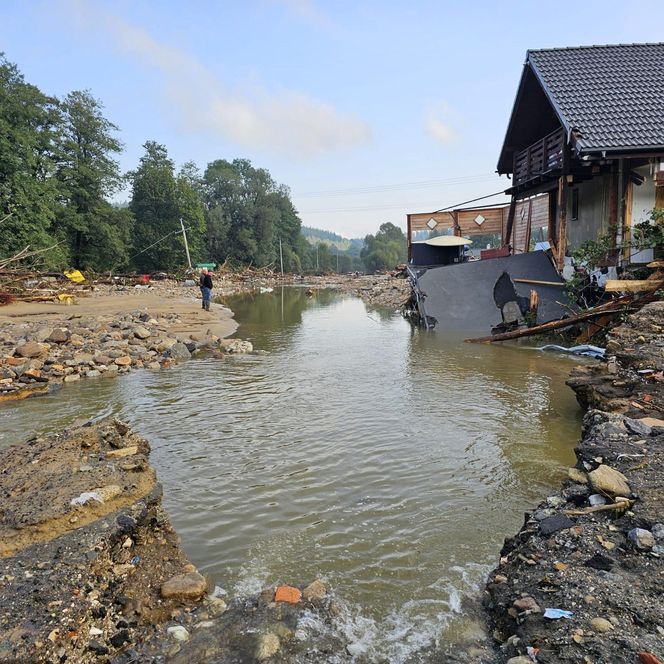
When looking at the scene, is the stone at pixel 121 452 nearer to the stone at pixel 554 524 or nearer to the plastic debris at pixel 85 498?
the plastic debris at pixel 85 498

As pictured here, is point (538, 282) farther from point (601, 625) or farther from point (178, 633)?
point (178, 633)

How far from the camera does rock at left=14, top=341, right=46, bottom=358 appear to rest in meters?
9.58

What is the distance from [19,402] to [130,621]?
20.6 feet

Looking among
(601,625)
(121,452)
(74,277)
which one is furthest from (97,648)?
(74,277)

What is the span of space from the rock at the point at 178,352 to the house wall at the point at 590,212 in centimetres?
1150

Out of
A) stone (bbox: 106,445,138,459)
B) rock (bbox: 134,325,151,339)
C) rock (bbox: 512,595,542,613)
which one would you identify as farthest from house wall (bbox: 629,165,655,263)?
stone (bbox: 106,445,138,459)

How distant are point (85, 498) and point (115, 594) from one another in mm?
910

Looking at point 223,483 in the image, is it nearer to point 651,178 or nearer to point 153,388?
point 153,388

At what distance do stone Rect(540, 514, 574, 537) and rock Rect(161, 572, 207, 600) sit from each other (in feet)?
7.54

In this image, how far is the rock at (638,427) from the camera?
175 inches

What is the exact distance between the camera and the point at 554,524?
3.30m

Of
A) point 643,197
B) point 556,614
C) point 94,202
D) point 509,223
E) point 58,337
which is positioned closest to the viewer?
point 556,614

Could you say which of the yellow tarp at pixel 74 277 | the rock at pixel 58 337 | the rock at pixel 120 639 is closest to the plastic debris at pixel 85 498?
the rock at pixel 120 639

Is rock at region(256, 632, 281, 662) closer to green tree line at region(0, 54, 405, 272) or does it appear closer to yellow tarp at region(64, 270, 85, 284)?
green tree line at region(0, 54, 405, 272)
